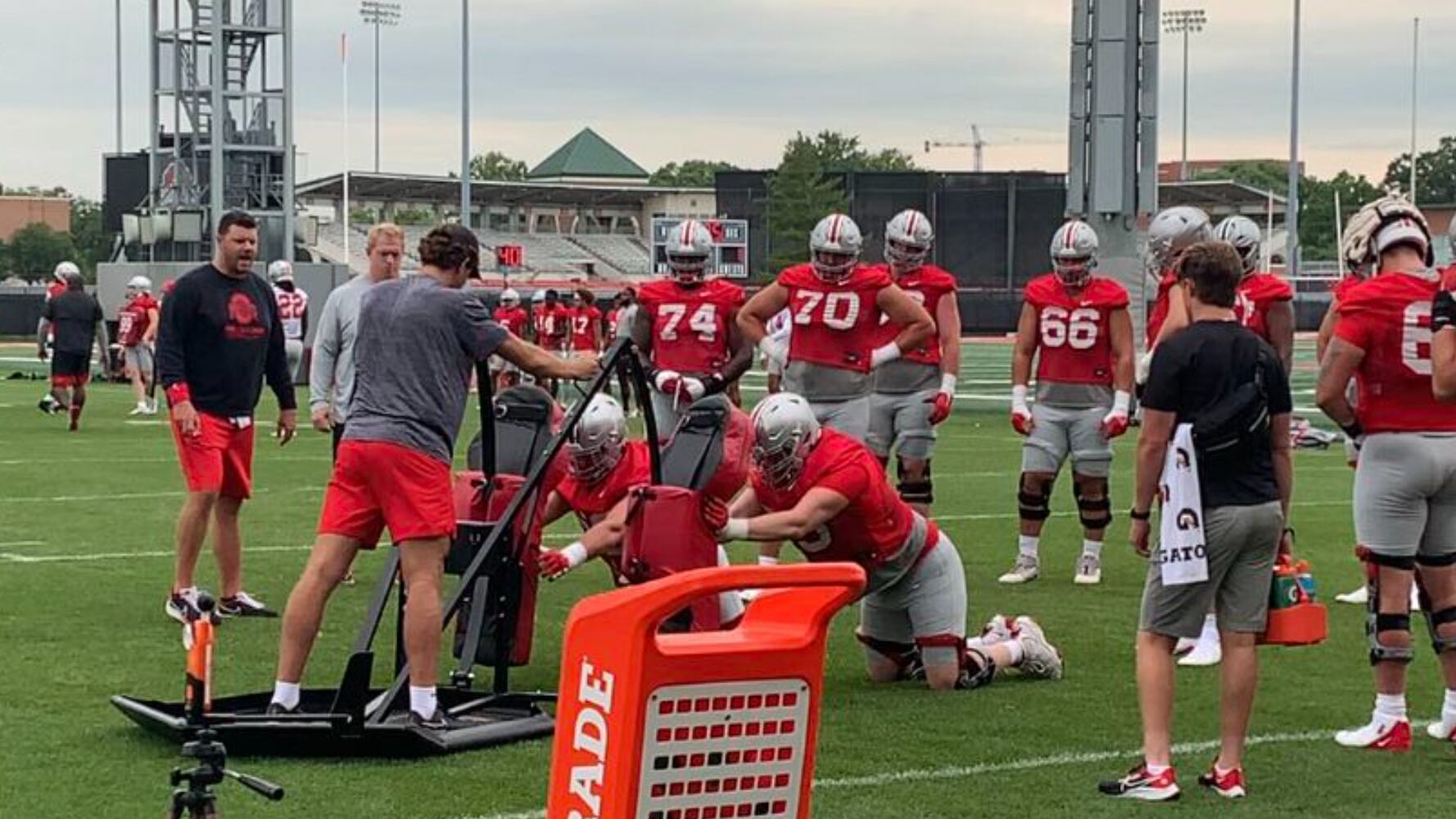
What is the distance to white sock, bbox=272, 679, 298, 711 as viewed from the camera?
7.60 metres

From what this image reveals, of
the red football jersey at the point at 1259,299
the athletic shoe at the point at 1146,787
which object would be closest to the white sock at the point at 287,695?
the athletic shoe at the point at 1146,787

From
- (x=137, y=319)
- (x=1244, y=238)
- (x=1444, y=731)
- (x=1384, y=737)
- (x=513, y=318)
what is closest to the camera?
(x=1384, y=737)

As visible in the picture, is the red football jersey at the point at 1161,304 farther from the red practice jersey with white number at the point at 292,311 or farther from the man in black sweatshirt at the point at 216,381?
the red practice jersey with white number at the point at 292,311

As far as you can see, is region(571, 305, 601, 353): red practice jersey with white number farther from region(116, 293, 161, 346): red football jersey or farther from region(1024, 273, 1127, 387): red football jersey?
region(1024, 273, 1127, 387): red football jersey

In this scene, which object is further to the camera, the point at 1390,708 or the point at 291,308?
the point at 291,308

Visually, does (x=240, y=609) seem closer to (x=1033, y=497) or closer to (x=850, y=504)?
(x=850, y=504)

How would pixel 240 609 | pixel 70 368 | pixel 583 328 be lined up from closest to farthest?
pixel 240 609
pixel 70 368
pixel 583 328

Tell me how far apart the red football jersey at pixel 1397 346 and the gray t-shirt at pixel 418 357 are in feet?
10.0

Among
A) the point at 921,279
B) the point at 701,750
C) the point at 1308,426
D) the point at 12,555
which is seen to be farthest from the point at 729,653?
the point at 1308,426

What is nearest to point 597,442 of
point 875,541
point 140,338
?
point 875,541

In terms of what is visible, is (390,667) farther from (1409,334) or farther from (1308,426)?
(1308,426)

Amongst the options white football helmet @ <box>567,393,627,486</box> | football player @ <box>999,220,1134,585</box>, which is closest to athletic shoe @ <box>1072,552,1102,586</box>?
football player @ <box>999,220,1134,585</box>

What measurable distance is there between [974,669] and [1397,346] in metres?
2.26

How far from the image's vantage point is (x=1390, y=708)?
7.75m
